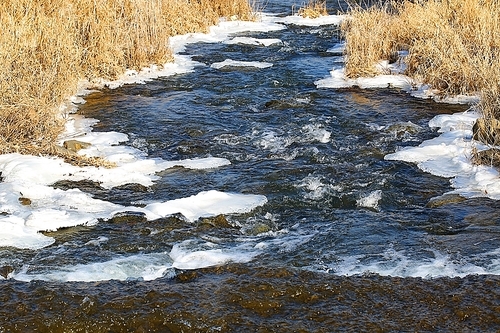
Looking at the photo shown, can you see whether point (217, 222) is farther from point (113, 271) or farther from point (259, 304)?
point (259, 304)

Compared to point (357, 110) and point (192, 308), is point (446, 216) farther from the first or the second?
point (357, 110)

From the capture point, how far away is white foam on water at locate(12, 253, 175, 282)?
4559 mm

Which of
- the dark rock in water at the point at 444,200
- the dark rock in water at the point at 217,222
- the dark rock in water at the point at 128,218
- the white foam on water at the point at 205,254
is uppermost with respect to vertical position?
the dark rock in water at the point at 128,218

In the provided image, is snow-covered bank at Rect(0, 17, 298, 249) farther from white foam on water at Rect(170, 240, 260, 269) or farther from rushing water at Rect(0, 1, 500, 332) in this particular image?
white foam on water at Rect(170, 240, 260, 269)

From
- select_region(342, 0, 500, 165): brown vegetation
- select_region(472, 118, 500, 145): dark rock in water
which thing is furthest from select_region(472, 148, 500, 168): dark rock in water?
select_region(342, 0, 500, 165): brown vegetation

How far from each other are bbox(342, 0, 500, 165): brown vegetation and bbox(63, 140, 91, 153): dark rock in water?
470 centimetres

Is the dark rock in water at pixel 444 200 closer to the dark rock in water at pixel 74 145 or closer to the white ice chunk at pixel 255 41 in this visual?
the dark rock in water at pixel 74 145

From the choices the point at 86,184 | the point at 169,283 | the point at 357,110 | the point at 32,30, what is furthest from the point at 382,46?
the point at 169,283

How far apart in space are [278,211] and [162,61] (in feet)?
20.2

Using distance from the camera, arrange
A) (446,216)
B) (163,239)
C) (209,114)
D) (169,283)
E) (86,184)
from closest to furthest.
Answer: (169,283) < (163,239) < (446,216) < (86,184) < (209,114)

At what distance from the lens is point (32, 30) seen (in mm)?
9148

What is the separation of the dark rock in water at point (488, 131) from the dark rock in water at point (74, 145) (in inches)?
172

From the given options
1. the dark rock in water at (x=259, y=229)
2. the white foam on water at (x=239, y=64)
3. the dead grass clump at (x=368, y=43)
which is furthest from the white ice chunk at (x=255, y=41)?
the dark rock in water at (x=259, y=229)

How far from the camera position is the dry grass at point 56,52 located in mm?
7355
